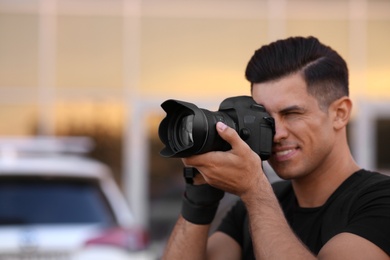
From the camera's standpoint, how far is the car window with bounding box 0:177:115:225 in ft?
16.5

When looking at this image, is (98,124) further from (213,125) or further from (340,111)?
(213,125)

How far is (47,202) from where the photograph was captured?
5090 mm

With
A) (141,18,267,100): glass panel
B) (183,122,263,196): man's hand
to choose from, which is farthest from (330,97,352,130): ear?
(141,18,267,100): glass panel

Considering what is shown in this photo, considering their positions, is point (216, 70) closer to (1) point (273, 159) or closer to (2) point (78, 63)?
(2) point (78, 63)

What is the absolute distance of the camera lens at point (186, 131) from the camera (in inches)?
91.1

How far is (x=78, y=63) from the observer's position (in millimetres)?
10547

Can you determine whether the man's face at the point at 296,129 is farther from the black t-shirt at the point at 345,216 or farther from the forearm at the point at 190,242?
the forearm at the point at 190,242

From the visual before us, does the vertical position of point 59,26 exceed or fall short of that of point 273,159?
it exceeds it

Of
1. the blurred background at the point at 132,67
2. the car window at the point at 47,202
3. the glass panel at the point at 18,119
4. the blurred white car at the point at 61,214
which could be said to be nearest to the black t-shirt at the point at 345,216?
the blurred white car at the point at 61,214

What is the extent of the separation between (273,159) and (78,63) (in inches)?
326

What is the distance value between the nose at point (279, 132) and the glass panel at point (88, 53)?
822 cm

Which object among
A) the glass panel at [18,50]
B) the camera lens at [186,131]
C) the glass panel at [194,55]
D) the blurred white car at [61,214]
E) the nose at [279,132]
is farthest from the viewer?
the glass panel at [194,55]

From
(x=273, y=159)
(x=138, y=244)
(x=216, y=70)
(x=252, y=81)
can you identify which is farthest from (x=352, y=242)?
(x=216, y=70)

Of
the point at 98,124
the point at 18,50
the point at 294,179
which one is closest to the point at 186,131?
the point at 294,179
